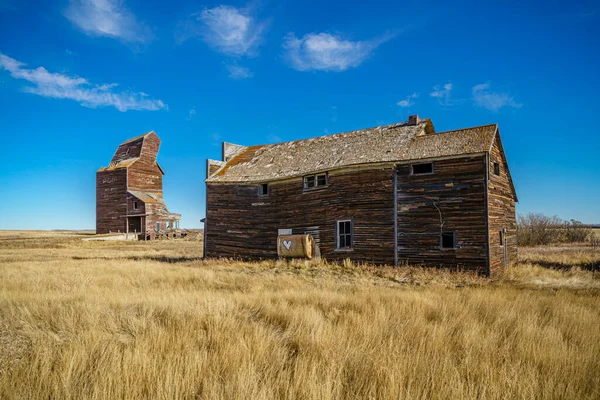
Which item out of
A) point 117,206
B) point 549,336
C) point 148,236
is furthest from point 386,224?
point 117,206

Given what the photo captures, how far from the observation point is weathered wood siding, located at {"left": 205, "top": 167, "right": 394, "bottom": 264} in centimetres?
1625

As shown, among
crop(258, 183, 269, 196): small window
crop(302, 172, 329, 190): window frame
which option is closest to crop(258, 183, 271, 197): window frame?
crop(258, 183, 269, 196): small window

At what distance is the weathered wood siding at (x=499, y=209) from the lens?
49.3ft

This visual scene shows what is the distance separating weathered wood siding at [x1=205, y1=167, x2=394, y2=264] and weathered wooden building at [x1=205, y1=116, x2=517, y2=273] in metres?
0.05

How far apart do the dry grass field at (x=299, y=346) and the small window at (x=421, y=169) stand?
292 inches

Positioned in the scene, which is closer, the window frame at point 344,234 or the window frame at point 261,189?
the window frame at point 344,234

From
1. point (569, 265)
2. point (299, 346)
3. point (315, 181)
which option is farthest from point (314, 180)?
point (299, 346)

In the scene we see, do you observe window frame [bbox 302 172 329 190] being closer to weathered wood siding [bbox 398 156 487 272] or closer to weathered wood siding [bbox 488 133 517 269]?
weathered wood siding [bbox 398 156 487 272]

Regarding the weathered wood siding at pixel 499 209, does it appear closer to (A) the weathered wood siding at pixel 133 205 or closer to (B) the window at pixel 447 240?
(B) the window at pixel 447 240

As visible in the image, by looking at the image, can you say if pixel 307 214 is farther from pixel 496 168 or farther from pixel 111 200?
pixel 111 200

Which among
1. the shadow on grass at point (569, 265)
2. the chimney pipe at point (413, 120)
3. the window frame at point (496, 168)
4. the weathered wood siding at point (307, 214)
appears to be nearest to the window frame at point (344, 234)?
the weathered wood siding at point (307, 214)

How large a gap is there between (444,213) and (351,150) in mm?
5801

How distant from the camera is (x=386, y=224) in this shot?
1603 cm

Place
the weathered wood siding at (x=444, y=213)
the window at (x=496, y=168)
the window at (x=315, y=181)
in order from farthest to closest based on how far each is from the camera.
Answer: the window at (x=315, y=181), the window at (x=496, y=168), the weathered wood siding at (x=444, y=213)
